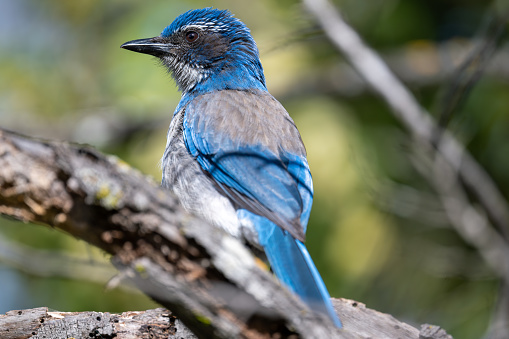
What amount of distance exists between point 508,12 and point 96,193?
3649mm

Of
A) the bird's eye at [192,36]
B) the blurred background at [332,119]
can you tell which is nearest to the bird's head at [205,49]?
the bird's eye at [192,36]

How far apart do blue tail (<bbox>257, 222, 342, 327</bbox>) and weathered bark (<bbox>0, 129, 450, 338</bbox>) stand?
0.49m

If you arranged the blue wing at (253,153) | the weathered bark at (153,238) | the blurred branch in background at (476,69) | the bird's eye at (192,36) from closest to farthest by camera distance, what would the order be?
the weathered bark at (153,238) → the blue wing at (253,153) → the blurred branch in background at (476,69) → the bird's eye at (192,36)

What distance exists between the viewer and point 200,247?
7.30 feet

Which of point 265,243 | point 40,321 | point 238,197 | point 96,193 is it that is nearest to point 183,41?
point 238,197

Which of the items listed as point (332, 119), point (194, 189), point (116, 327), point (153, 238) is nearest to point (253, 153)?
point (194, 189)

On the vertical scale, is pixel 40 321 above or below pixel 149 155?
below

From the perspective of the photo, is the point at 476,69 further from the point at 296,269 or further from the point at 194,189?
the point at 296,269

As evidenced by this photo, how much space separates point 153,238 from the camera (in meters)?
2.24

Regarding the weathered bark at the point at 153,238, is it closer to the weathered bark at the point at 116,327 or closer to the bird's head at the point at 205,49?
the weathered bark at the point at 116,327

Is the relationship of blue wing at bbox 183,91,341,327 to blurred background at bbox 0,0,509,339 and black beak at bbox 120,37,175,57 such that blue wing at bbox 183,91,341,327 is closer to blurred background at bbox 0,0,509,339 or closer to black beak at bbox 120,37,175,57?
black beak at bbox 120,37,175,57

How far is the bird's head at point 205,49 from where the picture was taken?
4.82 meters

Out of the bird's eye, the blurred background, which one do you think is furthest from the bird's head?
the blurred background

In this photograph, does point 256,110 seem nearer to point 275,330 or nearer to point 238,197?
point 238,197
